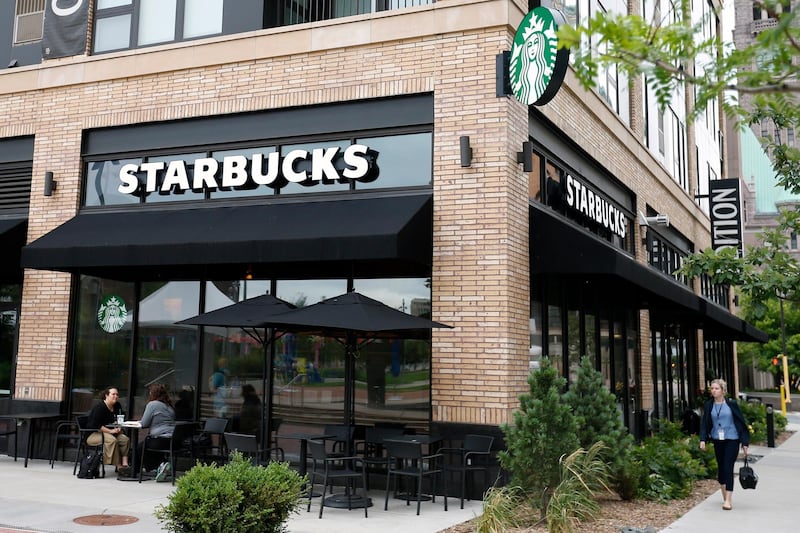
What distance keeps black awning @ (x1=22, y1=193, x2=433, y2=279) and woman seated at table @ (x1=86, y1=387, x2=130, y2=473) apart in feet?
7.21

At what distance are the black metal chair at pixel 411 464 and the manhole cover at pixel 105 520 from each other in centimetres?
298

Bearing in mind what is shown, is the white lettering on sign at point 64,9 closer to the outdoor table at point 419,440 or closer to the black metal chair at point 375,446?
the black metal chair at point 375,446

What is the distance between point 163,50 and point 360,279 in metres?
5.39

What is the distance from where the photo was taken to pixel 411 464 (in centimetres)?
1083

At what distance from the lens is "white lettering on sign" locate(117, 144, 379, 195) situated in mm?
A: 11670

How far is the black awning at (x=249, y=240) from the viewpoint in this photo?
10.4 meters

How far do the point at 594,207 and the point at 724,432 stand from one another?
5.72 metres

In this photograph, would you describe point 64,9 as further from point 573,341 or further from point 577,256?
point 573,341

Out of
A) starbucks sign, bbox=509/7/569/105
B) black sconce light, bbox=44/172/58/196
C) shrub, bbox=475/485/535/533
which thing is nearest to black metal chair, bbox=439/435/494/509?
shrub, bbox=475/485/535/533

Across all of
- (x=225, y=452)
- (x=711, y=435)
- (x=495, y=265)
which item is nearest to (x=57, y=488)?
(x=225, y=452)

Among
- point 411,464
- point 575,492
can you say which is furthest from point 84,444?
point 575,492

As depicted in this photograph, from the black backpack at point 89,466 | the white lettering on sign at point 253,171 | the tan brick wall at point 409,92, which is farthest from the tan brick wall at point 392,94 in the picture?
the black backpack at point 89,466

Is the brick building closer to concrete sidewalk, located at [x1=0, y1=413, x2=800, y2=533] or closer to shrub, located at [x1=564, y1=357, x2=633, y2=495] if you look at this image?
shrub, located at [x1=564, y1=357, x2=633, y2=495]

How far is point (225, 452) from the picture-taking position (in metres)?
11.9
